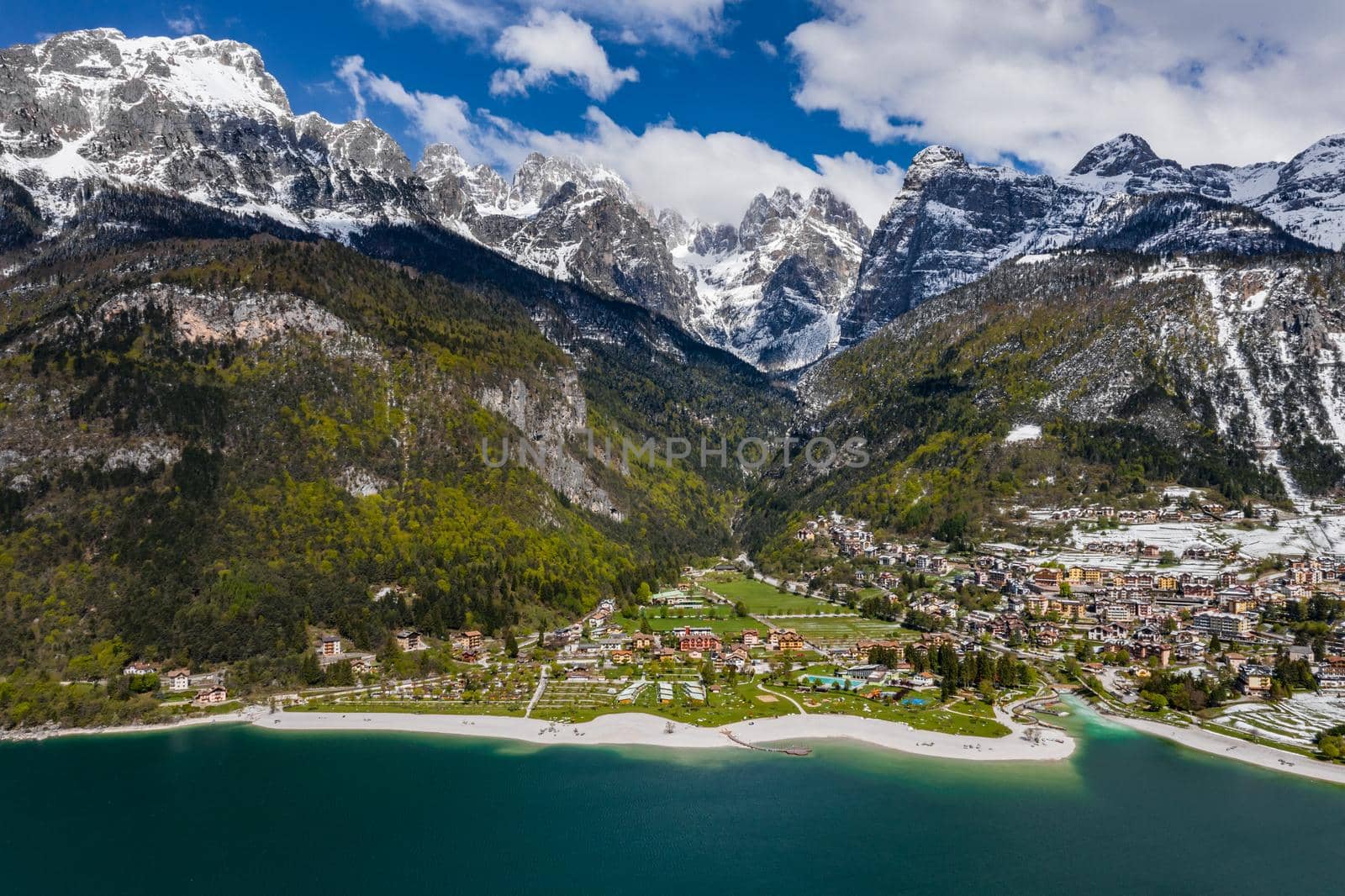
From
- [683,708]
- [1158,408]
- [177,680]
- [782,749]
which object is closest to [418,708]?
[177,680]

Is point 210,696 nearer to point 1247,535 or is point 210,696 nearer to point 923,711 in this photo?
point 923,711

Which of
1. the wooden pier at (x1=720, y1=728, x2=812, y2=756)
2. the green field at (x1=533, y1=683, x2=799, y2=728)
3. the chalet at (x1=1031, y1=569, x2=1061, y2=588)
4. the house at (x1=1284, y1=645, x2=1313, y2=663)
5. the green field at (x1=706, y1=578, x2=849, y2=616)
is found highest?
the chalet at (x1=1031, y1=569, x2=1061, y2=588)

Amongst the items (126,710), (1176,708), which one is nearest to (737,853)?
(1176,708)

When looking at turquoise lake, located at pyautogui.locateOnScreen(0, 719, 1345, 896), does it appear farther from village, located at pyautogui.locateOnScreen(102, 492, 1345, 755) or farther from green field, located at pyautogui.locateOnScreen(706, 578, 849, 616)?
green field, located at pyautogui.locateOnScreen(706, 578, 849, 616)

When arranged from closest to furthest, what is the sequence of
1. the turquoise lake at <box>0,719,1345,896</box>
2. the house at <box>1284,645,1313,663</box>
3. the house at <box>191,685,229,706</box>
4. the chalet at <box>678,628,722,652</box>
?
the turquoise lake at <box>0,719,1345,896</box>
the house at <box>191,685,229,706</box>
the house at <box>1284,645,1313,663</box>
the chalet at <box>678,628,722,652</box>

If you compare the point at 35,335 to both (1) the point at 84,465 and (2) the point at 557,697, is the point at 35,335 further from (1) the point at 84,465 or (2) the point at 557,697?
(2) the point at 557,697

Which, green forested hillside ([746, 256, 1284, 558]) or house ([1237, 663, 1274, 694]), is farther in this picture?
green forested hillside ([746, 256, 1284, 558])

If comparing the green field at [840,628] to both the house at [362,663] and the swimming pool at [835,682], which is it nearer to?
the swimming pool at [835,682]

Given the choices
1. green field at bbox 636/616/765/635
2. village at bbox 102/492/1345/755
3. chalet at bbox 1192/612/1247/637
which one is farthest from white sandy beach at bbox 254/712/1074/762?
chalet at bbox 1192/612/1247/637
